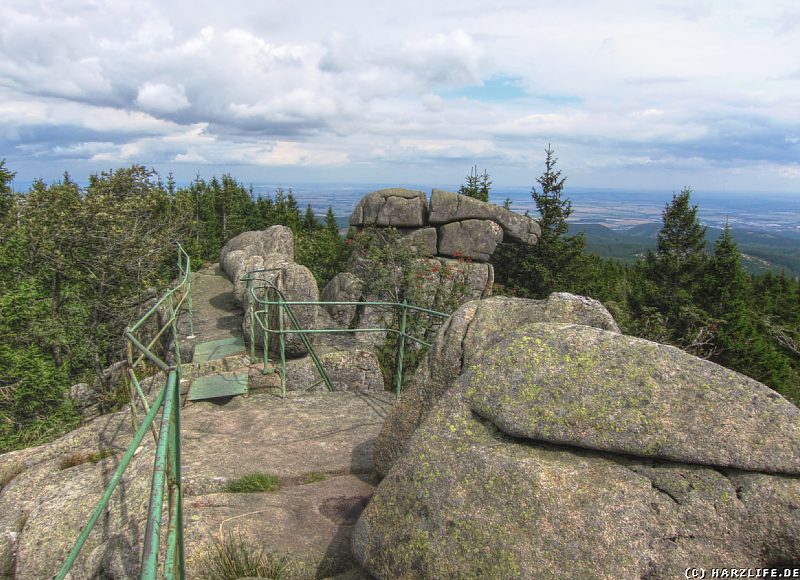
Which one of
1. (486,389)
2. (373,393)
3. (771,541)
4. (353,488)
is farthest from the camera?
(373,393)

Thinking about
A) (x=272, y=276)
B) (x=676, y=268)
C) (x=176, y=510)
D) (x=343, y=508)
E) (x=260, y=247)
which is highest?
(x=176, y=510)

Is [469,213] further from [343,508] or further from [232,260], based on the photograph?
[343,508]

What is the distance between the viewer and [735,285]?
30.0 m

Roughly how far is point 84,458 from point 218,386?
245 centimetres

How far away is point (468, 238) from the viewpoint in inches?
969

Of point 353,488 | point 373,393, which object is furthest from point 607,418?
point 373,393

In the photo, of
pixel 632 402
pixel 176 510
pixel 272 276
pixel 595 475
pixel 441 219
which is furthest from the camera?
pixel 441 219

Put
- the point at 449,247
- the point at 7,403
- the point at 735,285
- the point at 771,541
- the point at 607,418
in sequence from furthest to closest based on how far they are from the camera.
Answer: the point at 735,285 < the point at 449,247 < the point at 7,403 < the point at 607,418 < the point at 771,541

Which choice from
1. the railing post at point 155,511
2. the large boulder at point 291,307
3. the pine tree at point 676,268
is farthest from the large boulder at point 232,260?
the pine tree at point 676,268

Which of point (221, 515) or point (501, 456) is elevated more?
point (501, 456)

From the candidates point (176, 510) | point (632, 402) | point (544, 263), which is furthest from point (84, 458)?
point (544, 263)

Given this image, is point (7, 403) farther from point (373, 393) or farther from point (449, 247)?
point (449, 247)

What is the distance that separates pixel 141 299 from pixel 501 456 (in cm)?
1876

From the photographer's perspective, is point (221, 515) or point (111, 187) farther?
point (111, 187)
